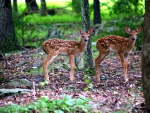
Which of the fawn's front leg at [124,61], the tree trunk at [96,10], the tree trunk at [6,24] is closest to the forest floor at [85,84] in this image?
the fawn's front leg at [124,61]

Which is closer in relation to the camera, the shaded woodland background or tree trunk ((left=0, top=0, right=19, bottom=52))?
the shaded woodland background

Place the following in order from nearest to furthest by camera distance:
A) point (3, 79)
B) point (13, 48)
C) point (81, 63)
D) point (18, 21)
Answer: point (3, 79), point (81, 63), point (13, 48), point (18, 21)

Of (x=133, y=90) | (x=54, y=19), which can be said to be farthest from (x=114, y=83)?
(x=54, y=19)

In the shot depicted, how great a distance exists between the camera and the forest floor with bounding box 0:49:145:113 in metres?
8.59

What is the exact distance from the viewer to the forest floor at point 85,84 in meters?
8.59

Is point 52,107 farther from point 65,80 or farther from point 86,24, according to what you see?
point 86,24

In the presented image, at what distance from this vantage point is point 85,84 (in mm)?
10875

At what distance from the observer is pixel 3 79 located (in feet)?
39.1

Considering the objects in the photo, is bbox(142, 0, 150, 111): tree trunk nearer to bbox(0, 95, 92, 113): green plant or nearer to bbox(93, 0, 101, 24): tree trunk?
bbox(0, 95, 92, 113): green plant

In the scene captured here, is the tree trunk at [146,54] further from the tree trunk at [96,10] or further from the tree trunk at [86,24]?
the tree trunk at [96,10]

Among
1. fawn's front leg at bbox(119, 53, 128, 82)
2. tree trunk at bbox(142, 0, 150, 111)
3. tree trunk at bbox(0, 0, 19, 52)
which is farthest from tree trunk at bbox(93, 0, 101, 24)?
tree trunk at bbox(142, 0, 150, 111)

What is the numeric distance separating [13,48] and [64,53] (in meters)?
6.08

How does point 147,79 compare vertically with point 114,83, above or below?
above

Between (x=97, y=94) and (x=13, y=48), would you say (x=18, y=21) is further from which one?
(x=97, y=94)
